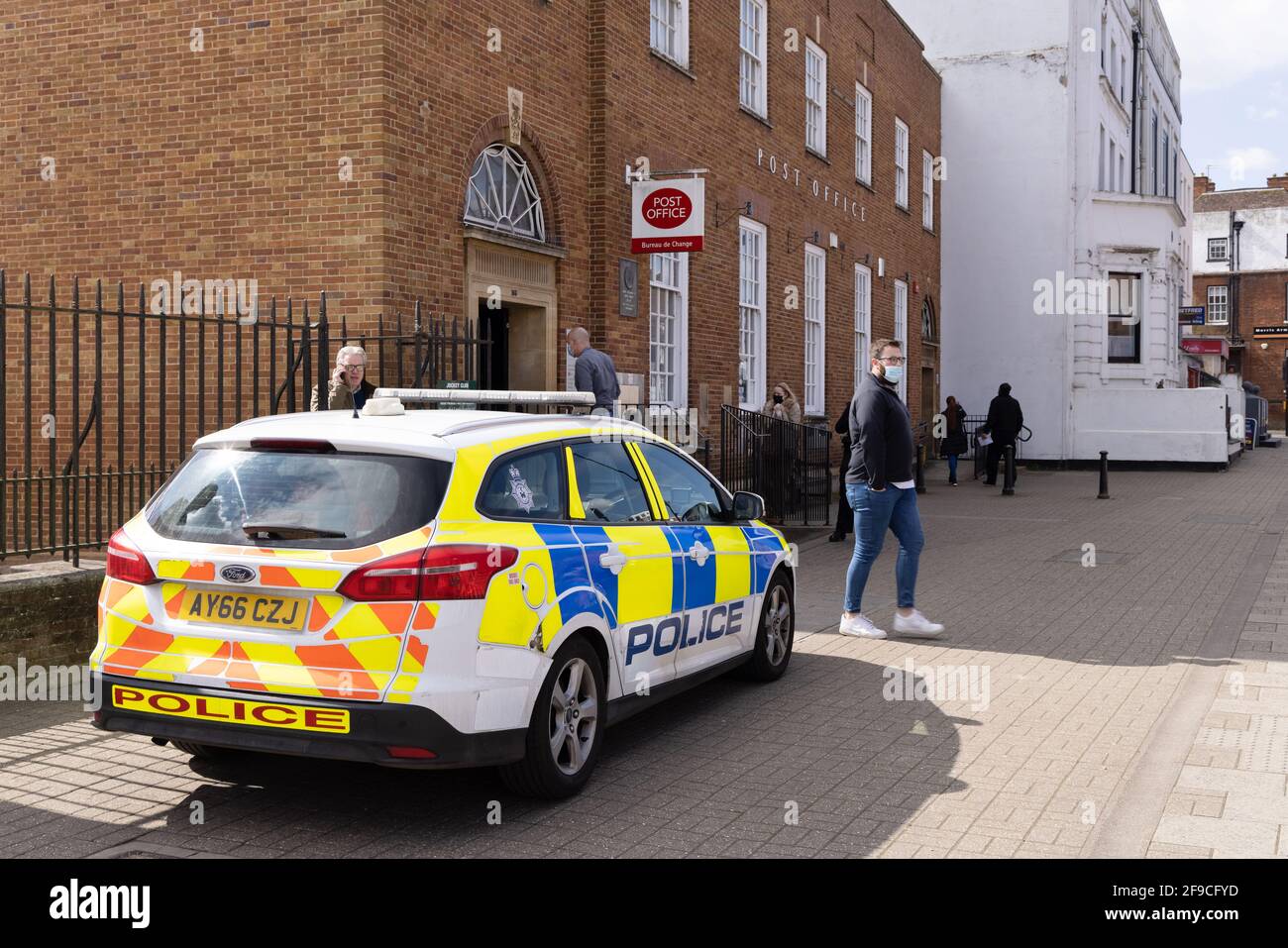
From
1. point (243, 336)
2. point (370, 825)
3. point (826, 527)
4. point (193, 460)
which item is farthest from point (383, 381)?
point (826, 527)

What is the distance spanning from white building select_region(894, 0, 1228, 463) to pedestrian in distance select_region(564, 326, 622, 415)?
20.7 metres

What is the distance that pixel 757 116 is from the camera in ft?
A: 61.8

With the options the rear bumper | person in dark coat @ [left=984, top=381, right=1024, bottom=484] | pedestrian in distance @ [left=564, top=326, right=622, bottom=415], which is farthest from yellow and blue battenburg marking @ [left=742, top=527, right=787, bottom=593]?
person in dark coat @ [left=984, top=381, right=1024, bottom=484]

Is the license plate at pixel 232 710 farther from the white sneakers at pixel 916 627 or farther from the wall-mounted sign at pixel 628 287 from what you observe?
the wall-mounted sign at pixel 628 287

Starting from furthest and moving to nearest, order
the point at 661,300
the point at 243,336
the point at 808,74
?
the point at 808,74 < the point at 661,300 < the point at 243,336

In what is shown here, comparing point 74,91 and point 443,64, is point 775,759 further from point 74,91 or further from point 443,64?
point 74,91

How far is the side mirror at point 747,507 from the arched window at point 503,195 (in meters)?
5.64

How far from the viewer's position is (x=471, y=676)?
480 cm

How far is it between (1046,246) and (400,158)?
23.9 m

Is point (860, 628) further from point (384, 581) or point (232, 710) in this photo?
point (232, 710)

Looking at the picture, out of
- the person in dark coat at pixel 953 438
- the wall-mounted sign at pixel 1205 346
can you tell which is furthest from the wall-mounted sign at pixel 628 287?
the wall-mounted sign at pixel 1205 346

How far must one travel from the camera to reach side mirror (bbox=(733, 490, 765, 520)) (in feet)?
23.5

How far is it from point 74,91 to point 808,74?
42.4ft

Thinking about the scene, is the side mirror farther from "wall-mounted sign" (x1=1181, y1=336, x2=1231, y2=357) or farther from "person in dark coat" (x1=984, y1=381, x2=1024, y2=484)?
"wall-mounted sign" (x1=1181, y1=336, x2=1231, y2=357)
